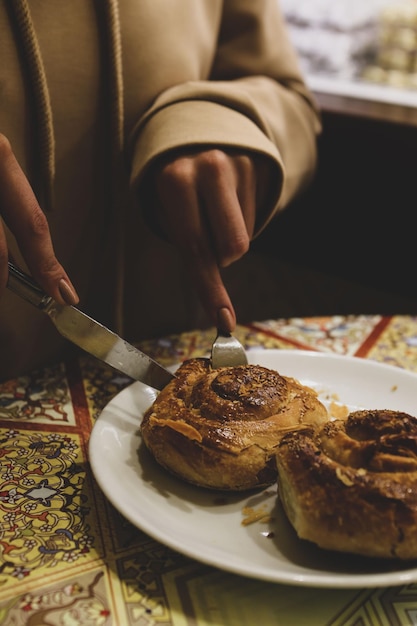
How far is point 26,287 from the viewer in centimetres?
83

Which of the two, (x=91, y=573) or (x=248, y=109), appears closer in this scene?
(x=91, y=573)

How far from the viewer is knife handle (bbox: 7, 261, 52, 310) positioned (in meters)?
0.82

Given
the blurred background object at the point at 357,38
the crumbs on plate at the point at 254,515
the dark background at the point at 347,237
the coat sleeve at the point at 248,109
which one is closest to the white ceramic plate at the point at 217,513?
the crumbs on plate at the point at 254,515

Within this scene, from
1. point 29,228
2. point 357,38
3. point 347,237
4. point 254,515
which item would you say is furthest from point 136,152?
point 357,38

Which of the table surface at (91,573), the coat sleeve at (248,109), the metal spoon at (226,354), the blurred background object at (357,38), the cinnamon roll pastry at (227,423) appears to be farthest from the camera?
the blurred background object at (357,38)

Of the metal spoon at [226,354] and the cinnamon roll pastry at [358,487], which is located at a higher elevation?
the cinnamon roll pastry at [358,487]

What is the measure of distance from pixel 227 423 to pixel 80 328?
0.22 meters

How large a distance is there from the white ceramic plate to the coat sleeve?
1.24 feet

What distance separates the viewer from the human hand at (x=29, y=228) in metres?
0.82

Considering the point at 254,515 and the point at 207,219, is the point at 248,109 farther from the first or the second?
the point at 254,515

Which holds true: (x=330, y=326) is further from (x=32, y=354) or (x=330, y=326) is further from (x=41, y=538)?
(x=41, y=538)

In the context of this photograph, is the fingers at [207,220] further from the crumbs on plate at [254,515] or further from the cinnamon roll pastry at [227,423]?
the crumbs on plate at [254,515]

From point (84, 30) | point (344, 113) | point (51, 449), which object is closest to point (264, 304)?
point (344, 113)

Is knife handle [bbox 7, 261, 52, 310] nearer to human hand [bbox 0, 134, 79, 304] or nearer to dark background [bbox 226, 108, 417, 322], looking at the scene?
human hand [bbox 0, 134, 79, 304]
